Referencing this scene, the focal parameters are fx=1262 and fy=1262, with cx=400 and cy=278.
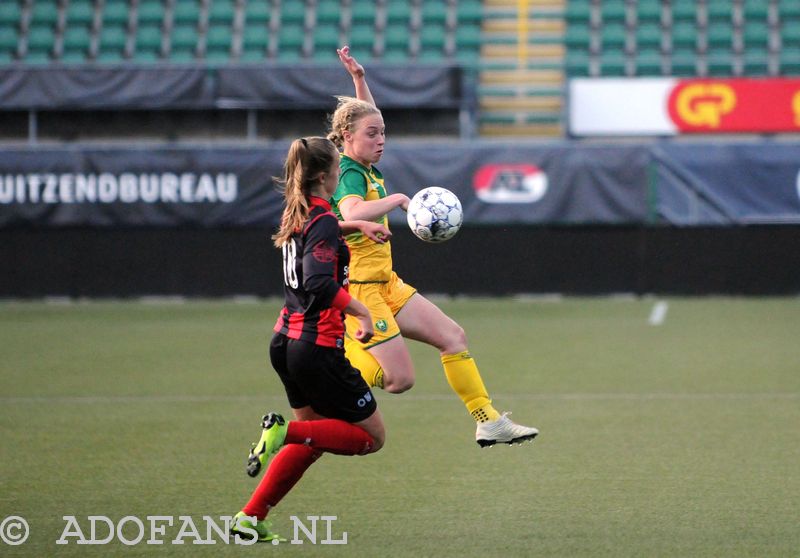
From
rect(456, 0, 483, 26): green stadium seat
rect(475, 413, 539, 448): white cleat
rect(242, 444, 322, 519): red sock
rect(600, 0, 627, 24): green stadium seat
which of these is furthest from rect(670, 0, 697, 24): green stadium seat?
rect(242, 444, 322, 519): red sock

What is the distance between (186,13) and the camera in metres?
23.8

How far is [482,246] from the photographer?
19328 mm

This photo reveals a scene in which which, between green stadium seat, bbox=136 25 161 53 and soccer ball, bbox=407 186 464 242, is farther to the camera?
green stadium seat, bbox=136 25 161 53

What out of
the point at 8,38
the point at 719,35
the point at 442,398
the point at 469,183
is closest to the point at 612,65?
the point at 719,35

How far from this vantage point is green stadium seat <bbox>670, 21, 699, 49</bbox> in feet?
75.0

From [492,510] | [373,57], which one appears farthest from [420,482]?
[373,57]

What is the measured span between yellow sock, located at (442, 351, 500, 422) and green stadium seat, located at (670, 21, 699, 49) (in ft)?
58.3

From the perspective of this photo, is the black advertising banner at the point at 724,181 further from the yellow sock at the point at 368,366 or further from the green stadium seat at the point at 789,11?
the yellow sock at the point at 368,366

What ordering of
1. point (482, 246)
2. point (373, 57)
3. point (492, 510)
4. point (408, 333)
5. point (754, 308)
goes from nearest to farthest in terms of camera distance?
point (492, 510) < point (408, 333) < point (754, 308) < point (482, 246) < point (373, 57)

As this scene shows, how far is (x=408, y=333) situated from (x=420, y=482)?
0.76 meters

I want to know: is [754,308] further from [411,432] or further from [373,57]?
[411,432]

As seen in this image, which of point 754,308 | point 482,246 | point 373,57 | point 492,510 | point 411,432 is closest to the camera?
point 492,510

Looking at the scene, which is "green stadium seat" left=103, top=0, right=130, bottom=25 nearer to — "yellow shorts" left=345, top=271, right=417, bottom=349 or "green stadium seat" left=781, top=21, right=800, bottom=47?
"green stadium seat" left=781, top=21, right=800, bottom=47

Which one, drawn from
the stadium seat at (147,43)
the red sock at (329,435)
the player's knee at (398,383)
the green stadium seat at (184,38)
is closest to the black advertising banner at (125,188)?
the stadium seat at (147,43)
